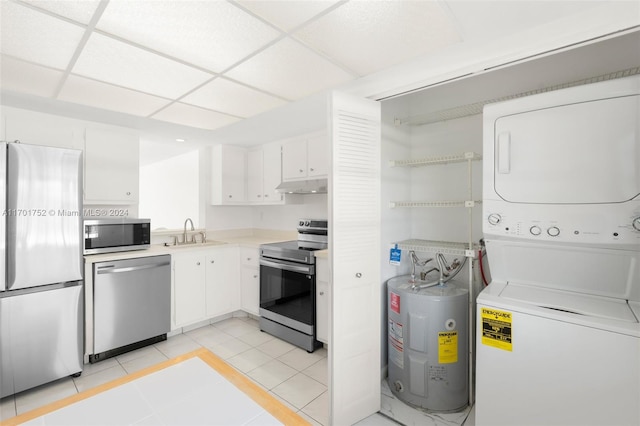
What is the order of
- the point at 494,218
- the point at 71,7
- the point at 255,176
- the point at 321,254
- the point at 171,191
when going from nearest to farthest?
the point at 71,7 → the point at 494,218 → the point at 321,254 → the point at 255,176 → the point at 171,191

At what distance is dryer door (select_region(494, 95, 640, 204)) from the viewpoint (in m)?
1.40

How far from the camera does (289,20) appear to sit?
145 centimetres

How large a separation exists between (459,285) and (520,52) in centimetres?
158

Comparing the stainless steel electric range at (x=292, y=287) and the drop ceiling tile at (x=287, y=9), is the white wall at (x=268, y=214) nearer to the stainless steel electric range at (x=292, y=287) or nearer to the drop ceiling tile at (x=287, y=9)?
the stainless steel electric range at (x=292, y=287)

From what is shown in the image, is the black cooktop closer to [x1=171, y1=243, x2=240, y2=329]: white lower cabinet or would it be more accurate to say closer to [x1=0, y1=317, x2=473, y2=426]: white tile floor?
[x1=171, y1=243, x2=240, y2=329]: white lower cabinet

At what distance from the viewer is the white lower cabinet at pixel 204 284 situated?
126 inches

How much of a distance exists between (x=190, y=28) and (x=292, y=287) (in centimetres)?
228

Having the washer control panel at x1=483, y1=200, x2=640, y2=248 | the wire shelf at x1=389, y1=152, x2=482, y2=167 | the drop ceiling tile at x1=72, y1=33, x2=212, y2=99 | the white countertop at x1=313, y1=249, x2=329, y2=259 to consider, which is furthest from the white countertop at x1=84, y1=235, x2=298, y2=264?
the washer control panel at x1=483, y1=200, x2=640, y2=248

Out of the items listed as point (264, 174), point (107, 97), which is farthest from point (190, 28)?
point (264, 174)

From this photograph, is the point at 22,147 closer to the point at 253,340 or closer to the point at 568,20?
the point at 253,340

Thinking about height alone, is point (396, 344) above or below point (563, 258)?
below

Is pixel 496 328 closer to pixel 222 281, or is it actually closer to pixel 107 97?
pixel 222 281

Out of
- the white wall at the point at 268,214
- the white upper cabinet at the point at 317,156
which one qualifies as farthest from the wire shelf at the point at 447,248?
the white wall at the point at 268,214

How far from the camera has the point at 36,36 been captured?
5.17 feet
